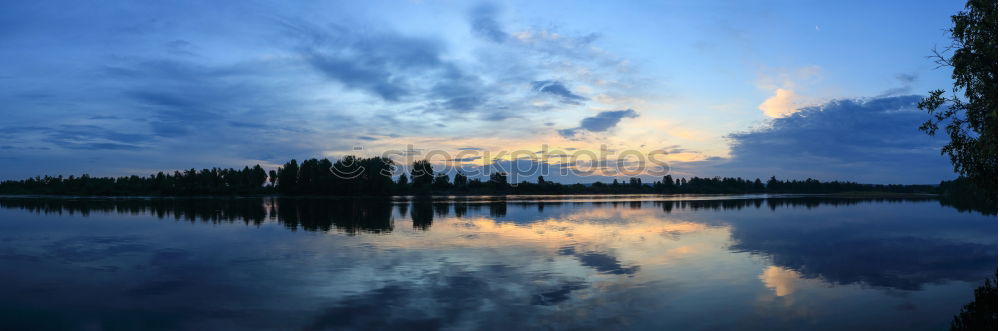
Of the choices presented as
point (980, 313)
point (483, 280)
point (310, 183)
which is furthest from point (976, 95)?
point (310, 183)

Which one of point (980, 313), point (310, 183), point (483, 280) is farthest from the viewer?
point (310, 183)

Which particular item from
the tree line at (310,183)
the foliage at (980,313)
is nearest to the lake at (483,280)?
the foliage at (980,313)

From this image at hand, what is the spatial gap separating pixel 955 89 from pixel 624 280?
40.8 ft

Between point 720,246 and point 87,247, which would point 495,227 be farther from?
point 87,247

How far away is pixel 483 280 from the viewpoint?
17.6 m

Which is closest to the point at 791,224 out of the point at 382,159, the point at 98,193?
the point at 382,159

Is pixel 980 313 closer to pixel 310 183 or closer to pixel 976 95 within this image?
pixel 976 95

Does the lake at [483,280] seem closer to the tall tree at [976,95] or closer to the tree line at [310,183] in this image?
the tall tree at [976,95]

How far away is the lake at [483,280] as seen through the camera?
1303 centimetres

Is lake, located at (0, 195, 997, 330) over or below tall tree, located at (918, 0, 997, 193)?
below

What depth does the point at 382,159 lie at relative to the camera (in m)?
151

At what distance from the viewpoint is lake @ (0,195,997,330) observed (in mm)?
13031

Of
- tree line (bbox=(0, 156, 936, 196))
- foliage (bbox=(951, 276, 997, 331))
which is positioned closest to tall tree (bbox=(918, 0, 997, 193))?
foliage (bbox=(951, 276, 997, 331))

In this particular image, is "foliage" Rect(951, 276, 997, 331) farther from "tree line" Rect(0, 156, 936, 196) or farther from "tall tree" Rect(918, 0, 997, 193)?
"tree line" Rect(0, 156, 936, 196)
